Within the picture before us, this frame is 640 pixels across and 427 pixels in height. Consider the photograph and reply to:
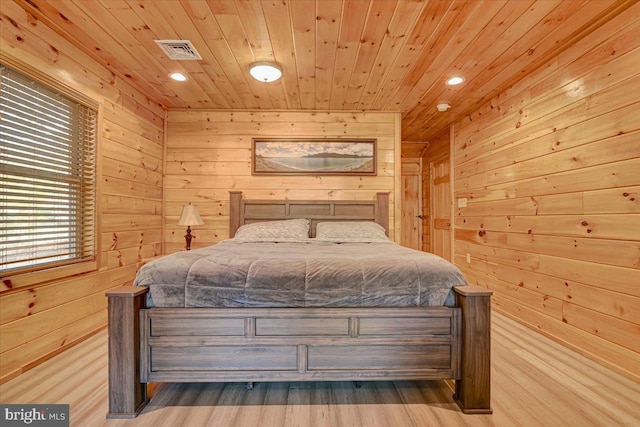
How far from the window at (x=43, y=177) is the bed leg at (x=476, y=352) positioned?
8.55 ft

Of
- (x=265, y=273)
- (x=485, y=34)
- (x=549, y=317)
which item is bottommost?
(x=549, y=317)

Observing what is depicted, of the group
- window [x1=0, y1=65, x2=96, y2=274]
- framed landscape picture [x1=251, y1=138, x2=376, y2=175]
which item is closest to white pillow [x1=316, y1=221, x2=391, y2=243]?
framed landscape picture [x1=251, y1=138, x2=376, y2=175]

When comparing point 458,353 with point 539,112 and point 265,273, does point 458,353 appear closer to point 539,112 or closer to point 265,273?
point 265,273

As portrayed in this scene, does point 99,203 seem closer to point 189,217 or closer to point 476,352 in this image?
point 189,217

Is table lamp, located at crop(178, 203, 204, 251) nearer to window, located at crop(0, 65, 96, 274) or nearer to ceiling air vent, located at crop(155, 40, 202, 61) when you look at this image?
window, located at crop(0, 65, 96, 274)

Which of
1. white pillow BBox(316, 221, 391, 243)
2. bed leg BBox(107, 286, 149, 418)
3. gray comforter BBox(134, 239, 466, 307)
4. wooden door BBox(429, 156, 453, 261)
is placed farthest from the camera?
wooden door BBox(429, 156, 453, 261)

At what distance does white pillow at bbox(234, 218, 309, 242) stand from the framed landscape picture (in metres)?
0.80

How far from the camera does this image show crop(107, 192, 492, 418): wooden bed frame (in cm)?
143

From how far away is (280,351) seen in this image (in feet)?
4.79

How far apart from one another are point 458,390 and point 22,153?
293 centimetres

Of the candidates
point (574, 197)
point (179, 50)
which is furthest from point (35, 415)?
point (574, 197)

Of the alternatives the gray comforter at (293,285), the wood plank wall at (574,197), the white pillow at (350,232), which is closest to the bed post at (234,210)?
the white pillow at (350,232)

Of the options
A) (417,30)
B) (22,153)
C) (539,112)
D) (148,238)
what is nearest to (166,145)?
(148,238)

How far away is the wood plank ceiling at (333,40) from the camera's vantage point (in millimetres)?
1821
